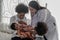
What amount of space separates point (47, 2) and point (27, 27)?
1.84m

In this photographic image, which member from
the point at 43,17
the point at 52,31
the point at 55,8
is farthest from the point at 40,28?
the point at 55,8

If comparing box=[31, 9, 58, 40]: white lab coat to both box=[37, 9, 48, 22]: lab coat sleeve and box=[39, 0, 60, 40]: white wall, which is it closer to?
box=[37, 9, 48, 22]: lab coat sleeve

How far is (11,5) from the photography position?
313cm

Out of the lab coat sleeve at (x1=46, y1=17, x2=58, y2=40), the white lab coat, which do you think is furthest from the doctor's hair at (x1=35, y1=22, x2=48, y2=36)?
the lab coat sleeve at (x1=46, y1=17, x2=58, y2=40)

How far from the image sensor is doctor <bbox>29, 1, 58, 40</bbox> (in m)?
1.63

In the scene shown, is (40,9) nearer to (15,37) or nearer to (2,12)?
(15,37)

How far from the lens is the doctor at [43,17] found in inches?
64.1

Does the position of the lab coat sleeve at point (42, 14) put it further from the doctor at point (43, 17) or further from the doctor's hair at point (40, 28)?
the doctor's hair at point (40, 28)

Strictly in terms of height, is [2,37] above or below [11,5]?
below

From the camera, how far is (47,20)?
1.68 meters

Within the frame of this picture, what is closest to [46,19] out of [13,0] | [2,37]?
[2,37]

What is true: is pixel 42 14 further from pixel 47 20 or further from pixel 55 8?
pixel 55 8

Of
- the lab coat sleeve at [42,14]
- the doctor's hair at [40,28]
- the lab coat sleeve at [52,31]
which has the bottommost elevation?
the lab coat sleeve at [52,31]

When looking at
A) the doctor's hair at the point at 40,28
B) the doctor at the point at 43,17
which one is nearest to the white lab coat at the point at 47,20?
the doctor at the point at 43,17
